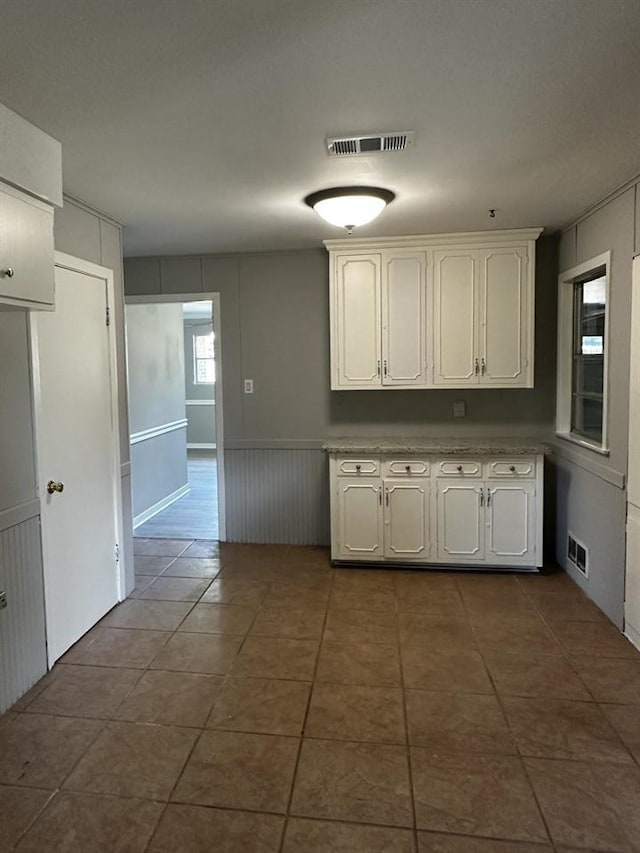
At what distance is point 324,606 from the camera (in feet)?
11.1

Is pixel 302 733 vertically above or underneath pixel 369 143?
underneath

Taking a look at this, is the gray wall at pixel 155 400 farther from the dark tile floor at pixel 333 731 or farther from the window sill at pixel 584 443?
the window sill at pixel 584 443

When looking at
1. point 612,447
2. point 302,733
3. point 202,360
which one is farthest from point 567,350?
point 202,360

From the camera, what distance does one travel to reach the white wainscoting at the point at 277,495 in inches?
177

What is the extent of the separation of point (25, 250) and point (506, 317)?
119 inches

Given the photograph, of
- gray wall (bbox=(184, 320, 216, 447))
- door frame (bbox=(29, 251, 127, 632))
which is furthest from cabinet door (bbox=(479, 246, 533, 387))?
gray wall (bbox=(184, 320, 216, 447))

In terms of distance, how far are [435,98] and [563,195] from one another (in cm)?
148

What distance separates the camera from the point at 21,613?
2492mm

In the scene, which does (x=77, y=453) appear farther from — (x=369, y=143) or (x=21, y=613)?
(x=369, y=143)

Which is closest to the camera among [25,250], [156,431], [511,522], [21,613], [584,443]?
[25,250]

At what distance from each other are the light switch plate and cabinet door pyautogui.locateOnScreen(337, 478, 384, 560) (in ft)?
2.89

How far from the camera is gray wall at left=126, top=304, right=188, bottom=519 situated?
5.30 m

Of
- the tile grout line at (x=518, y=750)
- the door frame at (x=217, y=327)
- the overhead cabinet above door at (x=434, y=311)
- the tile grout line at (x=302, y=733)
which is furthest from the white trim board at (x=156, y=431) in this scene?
the tile grout line at (x=518, y=750)

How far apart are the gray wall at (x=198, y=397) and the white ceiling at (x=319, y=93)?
6.59m
